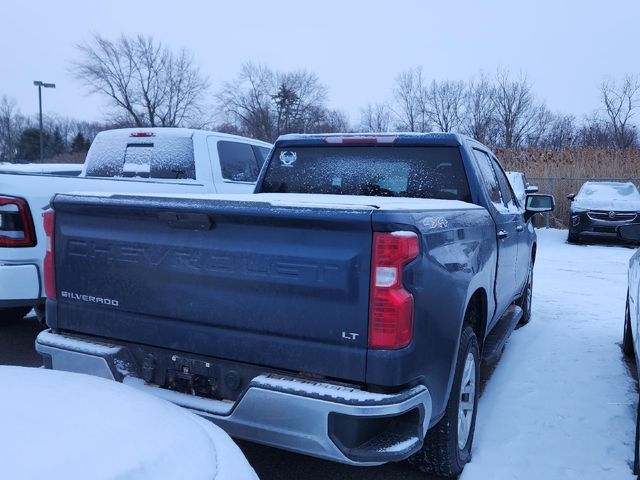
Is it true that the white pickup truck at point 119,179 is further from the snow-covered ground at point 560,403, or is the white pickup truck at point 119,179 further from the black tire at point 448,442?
the snow-covered ground at point 560,403

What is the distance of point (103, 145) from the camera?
277 inches

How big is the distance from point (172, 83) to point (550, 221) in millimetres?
42511

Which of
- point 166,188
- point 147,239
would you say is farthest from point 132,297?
point 166,188

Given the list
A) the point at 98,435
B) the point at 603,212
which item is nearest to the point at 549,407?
the point at 98,435

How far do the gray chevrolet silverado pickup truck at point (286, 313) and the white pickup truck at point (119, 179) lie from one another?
5.06 feet

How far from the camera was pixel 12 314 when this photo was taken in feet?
19.0

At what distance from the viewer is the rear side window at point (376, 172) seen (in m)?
3.99

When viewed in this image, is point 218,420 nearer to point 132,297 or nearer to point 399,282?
point 132,297

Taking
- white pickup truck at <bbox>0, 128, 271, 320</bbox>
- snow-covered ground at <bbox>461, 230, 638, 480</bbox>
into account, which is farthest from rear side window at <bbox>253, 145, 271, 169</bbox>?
snow-covered ground at <bbox>461, 230, 638, 480</bbox>

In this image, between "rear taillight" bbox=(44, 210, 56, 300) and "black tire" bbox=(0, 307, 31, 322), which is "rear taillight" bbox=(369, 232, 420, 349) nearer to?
"rear taillight" bbox=(44, 210, 56, 300)

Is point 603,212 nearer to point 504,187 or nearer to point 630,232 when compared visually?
point 504,187

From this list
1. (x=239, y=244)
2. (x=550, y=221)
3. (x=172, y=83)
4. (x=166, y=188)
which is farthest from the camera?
(x=172, y=83)

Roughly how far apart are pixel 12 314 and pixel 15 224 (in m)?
1.81

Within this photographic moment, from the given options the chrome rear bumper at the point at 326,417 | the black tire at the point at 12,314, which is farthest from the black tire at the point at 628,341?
the black tire at the point at 12,314
